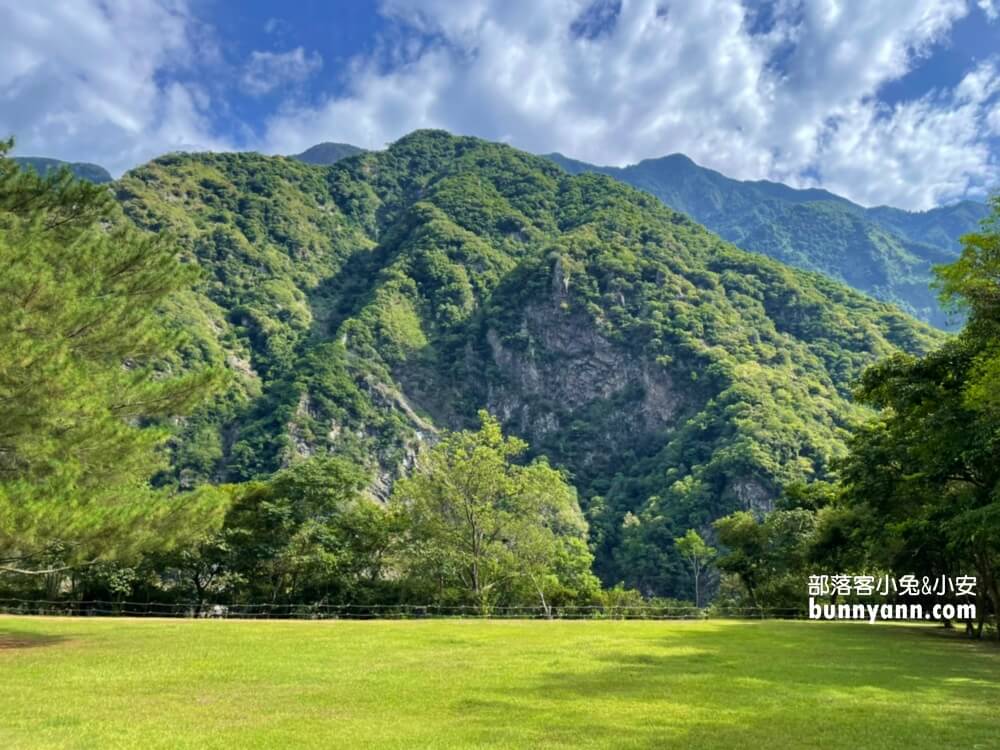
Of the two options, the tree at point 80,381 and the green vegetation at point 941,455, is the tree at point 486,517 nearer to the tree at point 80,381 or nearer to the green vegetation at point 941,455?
the green vegetation at point 941,455

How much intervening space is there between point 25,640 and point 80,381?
310 inches

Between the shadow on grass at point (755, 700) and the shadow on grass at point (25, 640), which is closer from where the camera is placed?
the shadow on grass at point (755, 700)

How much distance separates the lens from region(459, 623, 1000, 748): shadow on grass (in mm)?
8125

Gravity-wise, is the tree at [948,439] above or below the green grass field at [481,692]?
above

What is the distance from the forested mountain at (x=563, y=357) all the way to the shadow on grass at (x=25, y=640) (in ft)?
303

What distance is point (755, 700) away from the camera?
10469 millimetres

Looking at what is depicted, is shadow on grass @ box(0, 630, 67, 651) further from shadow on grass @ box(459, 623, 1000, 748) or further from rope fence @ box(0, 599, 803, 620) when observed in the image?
rope fence @ box(0, 599, 803, 620)

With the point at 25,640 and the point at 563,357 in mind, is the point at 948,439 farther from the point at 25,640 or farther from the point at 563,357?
the point at 563,357

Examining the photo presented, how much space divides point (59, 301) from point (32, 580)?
85.6 feet

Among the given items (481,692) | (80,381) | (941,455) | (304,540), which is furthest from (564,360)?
(481,692)

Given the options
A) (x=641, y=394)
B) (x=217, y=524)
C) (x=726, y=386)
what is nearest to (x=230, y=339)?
(x=641, y=394)

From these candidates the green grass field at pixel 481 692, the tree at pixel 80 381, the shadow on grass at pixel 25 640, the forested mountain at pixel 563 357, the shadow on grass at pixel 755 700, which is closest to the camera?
the green grass field at pixel 481 692

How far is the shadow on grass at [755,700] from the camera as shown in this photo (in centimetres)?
812

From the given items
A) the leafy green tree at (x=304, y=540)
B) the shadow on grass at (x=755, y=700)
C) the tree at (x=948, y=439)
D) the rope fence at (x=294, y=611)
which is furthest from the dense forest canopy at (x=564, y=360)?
the shadow on grass at (x=755, y=700)
